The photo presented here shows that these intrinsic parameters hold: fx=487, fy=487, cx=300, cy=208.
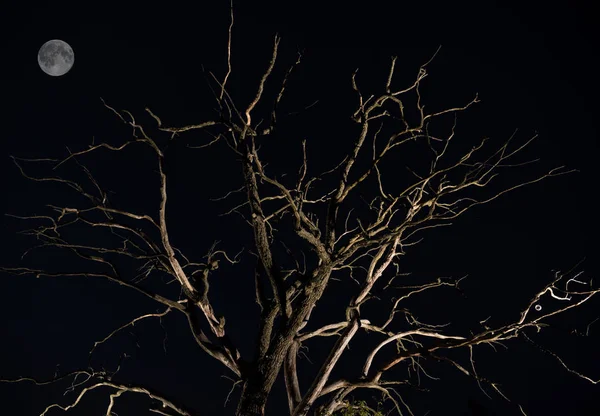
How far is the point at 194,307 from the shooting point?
6051mm

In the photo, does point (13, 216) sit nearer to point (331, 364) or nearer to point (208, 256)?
point (208, 256)

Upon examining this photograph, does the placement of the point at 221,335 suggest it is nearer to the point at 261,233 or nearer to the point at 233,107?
the point at 261,233

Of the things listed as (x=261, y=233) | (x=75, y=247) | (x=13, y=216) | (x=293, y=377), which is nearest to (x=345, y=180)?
(x=261, y=233)

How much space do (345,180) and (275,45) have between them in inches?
76.3

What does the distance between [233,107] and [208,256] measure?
189 centimetres

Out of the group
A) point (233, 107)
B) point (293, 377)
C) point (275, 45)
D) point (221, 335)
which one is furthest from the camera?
point (293, 377)

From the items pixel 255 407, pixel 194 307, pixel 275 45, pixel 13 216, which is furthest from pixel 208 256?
pixel 275 45

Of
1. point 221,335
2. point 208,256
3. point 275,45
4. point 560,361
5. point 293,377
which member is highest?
point 275,45

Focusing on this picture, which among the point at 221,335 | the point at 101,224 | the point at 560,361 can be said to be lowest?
the point at 560,361

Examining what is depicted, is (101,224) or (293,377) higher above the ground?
(101,224)

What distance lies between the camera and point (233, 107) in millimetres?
5465

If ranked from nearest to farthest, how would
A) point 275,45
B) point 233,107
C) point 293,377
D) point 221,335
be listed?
point 275,45 < point 233,107 < point 221,335 < point 293,377

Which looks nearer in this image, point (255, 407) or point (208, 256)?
point (255, 407)

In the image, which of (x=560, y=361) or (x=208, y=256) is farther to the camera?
(x=208, y=256)
